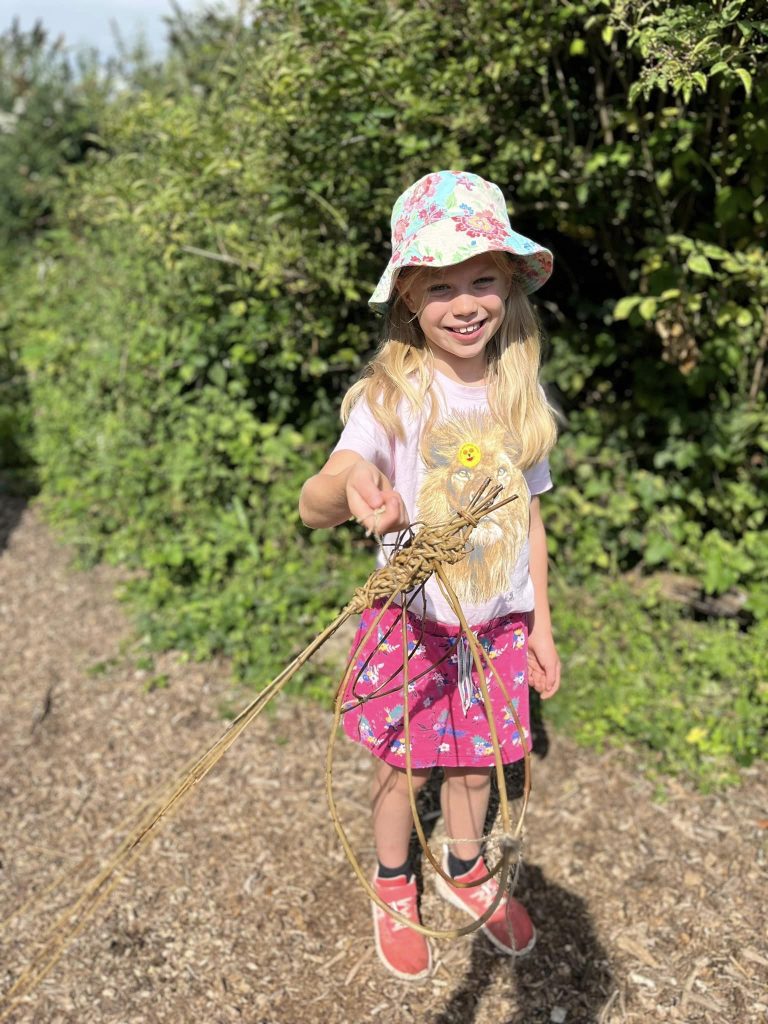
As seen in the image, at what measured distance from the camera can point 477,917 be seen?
2.47 m

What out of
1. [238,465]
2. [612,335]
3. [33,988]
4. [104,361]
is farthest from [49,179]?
[33,988]

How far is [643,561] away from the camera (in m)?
3.79

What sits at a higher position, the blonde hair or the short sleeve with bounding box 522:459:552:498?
the blonde hair

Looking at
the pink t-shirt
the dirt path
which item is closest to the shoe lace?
the dirt path

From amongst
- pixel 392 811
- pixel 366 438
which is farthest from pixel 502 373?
pixel 392 811

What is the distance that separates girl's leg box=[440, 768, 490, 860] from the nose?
3.82 feet

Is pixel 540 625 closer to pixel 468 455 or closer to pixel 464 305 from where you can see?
pixel 468 455

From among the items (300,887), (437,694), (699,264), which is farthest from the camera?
(699,264)

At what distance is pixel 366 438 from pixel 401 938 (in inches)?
55.4

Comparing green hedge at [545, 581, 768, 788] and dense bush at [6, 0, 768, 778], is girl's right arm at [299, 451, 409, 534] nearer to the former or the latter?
dense bush at [6, 0, 768, 778]

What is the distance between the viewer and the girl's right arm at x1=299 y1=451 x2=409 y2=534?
1.55 metres

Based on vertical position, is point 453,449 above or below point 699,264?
below

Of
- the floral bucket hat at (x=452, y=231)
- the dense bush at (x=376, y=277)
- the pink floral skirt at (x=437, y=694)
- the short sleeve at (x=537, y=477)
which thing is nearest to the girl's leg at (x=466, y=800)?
the pink floral skirt at (x=437, y=694)

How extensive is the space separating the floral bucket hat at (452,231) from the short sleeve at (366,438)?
0.25 metres
